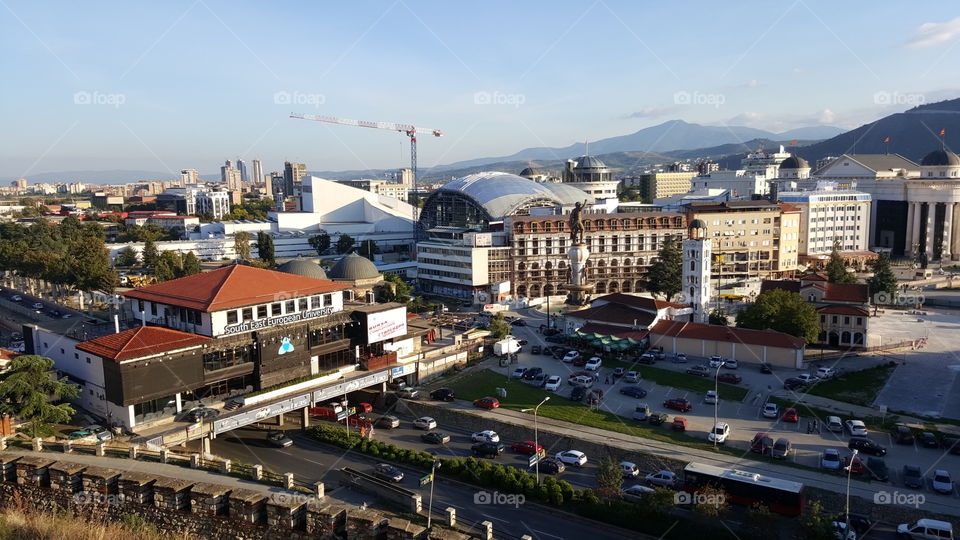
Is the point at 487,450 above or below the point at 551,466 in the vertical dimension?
below

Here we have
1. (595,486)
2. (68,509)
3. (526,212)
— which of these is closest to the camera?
(68,509)

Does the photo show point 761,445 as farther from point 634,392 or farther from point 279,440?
point 279,440

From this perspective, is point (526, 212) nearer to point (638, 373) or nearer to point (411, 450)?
point (638, 373)

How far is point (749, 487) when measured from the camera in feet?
87.8

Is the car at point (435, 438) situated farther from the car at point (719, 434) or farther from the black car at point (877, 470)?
the black car at point (877, 470)

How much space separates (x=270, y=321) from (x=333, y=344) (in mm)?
4763

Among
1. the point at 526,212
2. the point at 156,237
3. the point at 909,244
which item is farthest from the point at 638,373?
the point at 156,237

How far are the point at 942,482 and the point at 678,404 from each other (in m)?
13.8

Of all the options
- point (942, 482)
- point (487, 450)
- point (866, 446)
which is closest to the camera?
point (942, 482)

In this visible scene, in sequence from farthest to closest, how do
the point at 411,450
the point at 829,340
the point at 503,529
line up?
the point at 829,340
the point at 411,450
the point at 503,529

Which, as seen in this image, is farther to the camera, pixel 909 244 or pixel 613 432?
pixel 909 244

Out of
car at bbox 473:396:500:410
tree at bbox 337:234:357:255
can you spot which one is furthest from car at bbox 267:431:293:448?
tree at bbox 337:234:357:255

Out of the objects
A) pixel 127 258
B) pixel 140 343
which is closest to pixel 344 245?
pixel 127 258

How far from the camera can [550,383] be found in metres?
43.5
